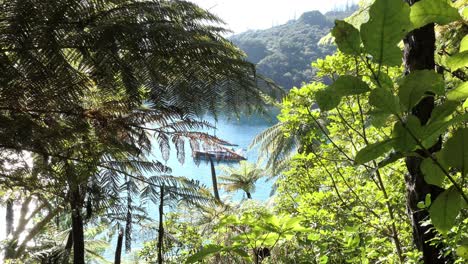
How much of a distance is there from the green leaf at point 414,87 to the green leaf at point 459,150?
5cm

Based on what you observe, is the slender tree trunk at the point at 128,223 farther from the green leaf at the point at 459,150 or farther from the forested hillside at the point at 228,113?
the green leaf at the point at 459,150

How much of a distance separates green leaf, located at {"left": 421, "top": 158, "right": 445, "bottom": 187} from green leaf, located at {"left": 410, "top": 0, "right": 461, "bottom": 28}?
0.45 feet

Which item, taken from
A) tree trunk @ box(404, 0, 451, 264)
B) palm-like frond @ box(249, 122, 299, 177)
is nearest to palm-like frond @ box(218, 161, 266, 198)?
palm-like frond @ box(249, 122, 299, 177)

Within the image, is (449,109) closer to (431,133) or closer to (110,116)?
(431,133)

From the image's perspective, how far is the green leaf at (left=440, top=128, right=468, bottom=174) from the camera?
36 centimetres

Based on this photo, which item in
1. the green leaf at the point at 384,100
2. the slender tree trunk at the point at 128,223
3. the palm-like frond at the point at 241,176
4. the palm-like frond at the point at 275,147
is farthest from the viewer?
the palm-like frond at the point at 241,176

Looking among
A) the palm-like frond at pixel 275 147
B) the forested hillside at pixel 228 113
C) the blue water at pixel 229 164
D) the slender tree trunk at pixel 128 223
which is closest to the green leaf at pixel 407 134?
the forested hillside at pixel 228 113

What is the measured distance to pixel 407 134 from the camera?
359 mm

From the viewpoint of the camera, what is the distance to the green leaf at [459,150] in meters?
0.36

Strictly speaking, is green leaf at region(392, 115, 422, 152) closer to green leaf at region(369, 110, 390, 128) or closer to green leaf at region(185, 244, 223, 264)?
green leaf at region(369, 110, 390, 128)

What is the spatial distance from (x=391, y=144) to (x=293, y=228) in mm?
596

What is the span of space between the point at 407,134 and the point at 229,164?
1604 cm

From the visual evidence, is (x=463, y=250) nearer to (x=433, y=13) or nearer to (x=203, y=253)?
(x=433, y=13)

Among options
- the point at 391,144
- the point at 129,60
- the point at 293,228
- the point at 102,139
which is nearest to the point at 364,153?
the point at 391,144
